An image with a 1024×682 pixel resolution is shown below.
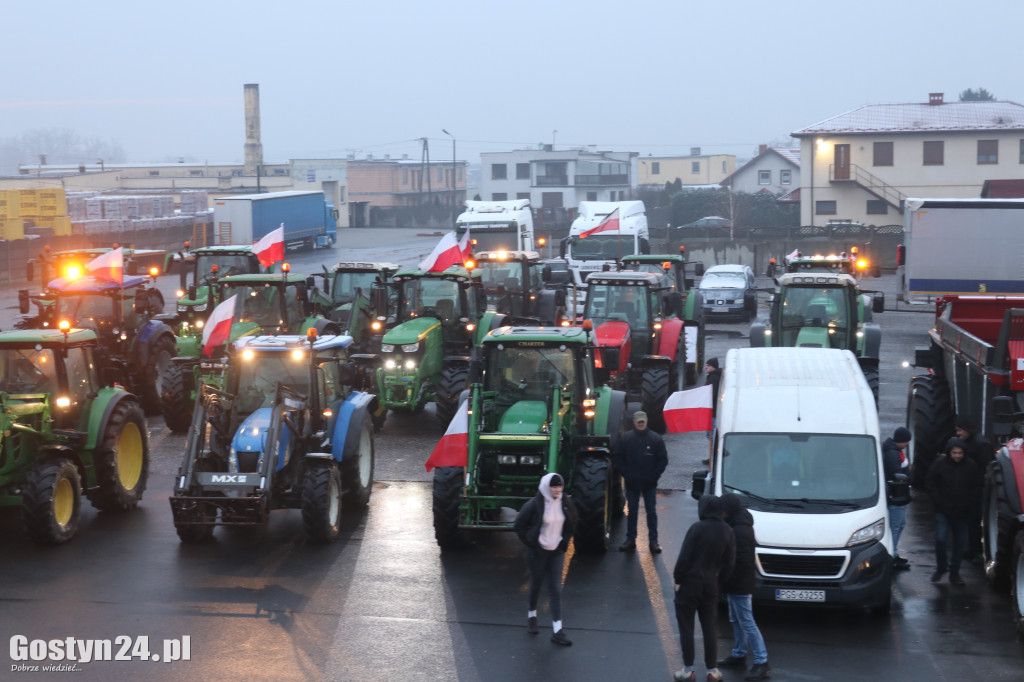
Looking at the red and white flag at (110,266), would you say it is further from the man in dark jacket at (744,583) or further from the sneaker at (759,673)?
the sneaker at (759,673)

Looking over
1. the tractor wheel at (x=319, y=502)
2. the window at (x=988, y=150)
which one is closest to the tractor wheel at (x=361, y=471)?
the tractor wheel at (x=319, y=502)

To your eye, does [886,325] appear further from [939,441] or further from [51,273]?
[51,273]

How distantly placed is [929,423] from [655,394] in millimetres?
4824

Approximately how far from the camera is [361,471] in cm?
1412

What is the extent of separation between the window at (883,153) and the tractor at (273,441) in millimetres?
47306

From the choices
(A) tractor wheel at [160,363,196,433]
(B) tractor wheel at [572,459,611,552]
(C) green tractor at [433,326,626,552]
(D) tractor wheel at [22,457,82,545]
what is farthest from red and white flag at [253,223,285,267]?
(B) tractor wheel at [572,459,611,552]

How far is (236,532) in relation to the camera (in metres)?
13.0

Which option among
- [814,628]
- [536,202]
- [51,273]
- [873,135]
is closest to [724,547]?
[814,628]

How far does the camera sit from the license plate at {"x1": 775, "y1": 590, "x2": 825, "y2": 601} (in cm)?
980

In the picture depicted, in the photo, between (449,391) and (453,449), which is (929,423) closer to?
(453,449)

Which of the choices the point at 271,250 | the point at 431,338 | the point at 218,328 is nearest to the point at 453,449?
the point at 218,328

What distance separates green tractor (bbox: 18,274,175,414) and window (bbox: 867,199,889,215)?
43.9 meters

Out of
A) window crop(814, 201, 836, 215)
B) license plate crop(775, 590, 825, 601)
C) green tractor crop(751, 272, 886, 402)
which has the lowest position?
license plate crop(775, 590, 825, 601)

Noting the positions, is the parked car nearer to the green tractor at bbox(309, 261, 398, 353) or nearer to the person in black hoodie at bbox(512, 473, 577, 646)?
the green tractor at bbox(309, 261, 398, 353)
